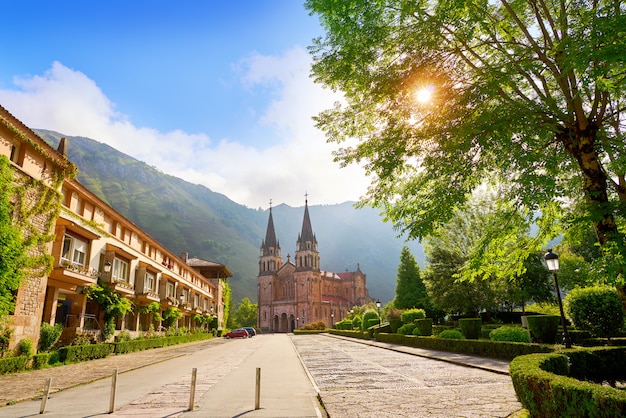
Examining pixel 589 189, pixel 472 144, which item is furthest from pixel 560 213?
pixel 472 144

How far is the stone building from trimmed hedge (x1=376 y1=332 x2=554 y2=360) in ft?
67.6

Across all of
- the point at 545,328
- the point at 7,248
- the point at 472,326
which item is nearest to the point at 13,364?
the point at 7,248

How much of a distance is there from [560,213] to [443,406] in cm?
638

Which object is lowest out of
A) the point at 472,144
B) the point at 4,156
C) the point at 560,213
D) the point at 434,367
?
the point at 434,367

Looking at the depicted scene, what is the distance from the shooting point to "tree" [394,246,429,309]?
181ft

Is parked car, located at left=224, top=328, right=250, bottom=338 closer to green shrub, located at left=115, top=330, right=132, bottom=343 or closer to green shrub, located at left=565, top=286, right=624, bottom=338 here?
green shrub, located at left=115, top=330, right=132, bottom=343

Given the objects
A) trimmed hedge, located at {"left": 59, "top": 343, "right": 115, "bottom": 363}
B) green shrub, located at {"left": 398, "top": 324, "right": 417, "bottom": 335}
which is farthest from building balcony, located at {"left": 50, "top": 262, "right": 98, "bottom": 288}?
green shrub, located at {"left": 398, "top": 324, "right": 417, "bottom": 335}

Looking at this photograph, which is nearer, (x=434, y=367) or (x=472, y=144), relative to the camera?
(x=472, y=144)

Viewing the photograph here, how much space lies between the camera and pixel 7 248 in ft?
44.0

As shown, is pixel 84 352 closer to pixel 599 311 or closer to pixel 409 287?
pixel 599 311

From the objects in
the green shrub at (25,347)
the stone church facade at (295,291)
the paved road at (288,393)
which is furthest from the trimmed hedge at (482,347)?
the stone church facade at (295,291)

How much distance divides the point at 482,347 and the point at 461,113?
43.4 feet

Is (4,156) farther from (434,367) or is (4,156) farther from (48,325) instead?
(434,367)

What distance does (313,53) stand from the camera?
9.55 meters
